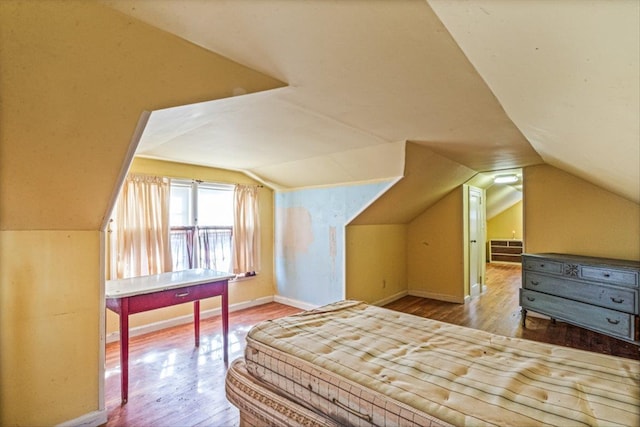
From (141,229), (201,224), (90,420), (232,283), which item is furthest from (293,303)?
(90,420)

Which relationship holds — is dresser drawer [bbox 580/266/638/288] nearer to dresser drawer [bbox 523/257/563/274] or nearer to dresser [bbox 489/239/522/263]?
dresser drawer [bbox 523/257/563/274]

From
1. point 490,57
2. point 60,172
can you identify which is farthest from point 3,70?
point 490,57

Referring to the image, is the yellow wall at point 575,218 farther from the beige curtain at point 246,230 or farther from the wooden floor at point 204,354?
the beige curtain at point 246,230

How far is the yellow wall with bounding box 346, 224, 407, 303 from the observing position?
13.8ft

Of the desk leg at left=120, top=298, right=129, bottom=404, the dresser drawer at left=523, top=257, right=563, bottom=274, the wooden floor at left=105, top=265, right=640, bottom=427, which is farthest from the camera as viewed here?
the dresser drawer at left=523, top=257, right=563, bottom=274

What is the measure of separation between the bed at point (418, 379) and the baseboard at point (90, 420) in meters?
1.16

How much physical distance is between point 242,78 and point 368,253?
3376mm

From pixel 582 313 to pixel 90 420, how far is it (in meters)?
4.45

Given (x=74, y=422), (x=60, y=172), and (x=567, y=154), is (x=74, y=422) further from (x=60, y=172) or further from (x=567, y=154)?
(x=567, y=154)

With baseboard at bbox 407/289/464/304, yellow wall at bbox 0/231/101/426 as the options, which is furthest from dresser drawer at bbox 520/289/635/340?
yellow wall at bbox 0/231/101/426

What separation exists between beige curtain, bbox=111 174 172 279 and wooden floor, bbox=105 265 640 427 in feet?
2.68

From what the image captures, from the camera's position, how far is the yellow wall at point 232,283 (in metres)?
3.49

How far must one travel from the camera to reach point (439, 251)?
200 inches

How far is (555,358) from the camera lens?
1231 mm
